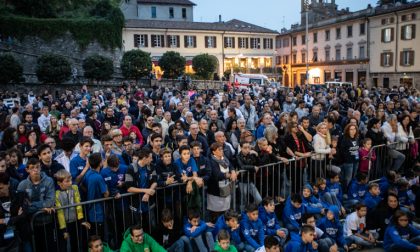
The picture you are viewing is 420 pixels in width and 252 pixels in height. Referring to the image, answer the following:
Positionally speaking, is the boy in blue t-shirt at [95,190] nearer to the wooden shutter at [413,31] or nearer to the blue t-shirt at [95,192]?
the blue t-shirt at [95,192]

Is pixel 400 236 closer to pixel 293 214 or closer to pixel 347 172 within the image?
pixel 293 214

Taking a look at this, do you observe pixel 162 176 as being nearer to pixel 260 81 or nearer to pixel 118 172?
pixel 118 172

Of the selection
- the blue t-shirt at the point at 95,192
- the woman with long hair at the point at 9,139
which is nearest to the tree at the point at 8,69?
the woman with long hair at the point at 9,139

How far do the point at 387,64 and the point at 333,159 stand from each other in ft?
128

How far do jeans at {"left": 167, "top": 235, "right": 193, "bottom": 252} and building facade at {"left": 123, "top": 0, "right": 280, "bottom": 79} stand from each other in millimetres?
38417

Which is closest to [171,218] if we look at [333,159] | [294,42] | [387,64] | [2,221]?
[2,221]

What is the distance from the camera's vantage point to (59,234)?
511 cm

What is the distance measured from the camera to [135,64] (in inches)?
1304

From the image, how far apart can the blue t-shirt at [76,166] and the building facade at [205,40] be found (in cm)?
3760

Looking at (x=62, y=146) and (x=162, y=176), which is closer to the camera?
(x=162, y=176)

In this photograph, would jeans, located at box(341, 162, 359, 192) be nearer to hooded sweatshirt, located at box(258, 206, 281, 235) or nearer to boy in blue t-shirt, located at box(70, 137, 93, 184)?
hooded sweatshirt, located at box(258, 206, 281, 235)

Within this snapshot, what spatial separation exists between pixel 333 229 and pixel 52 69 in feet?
86.4

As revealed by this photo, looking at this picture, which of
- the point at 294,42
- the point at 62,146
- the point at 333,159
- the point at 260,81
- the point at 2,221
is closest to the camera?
the point at 2,221

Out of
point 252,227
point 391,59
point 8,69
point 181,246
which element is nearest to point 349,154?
point 252,227
